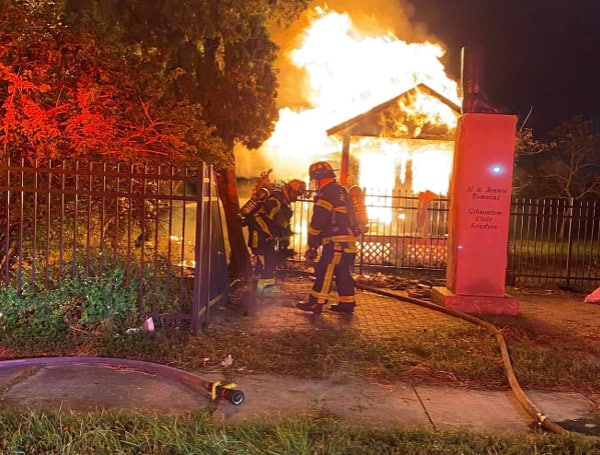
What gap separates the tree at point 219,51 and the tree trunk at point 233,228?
2 centimetres

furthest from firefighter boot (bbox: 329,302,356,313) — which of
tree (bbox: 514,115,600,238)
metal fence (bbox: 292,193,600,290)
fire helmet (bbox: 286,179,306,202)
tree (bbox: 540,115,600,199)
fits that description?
tree (bbox: 540,115,600,199)

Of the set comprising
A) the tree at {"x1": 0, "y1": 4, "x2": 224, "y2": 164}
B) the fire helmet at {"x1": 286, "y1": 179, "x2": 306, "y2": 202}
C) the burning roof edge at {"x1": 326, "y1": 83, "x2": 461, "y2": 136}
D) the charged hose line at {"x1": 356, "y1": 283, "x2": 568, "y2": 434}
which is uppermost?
the burning roof edge at {"x1": 326, "y1": 83, "x2": 461, "y2": 136}

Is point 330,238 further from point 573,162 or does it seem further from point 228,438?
point 573,162

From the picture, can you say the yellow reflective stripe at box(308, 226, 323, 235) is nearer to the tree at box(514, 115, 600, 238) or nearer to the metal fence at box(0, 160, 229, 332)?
Answer: the metal fence at box(0, 160, 229, 332)

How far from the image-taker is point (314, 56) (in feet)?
54.4

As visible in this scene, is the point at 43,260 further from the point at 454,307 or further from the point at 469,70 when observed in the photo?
the point at 469,70

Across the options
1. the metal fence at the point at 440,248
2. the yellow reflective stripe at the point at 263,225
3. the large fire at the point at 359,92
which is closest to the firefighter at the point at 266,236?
the yellow reflective stripe at the point at 263,225

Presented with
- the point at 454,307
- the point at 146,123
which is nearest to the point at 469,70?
the point at 454,307

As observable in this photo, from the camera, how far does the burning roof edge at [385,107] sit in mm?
14531

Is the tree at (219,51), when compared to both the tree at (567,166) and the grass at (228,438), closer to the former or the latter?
the grass at (228,438)

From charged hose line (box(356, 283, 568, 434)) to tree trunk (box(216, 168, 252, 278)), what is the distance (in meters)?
2.12

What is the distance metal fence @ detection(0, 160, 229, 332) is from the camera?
6273 mm

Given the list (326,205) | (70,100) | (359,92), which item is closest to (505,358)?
(326,205)

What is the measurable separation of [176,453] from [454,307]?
5468mm
